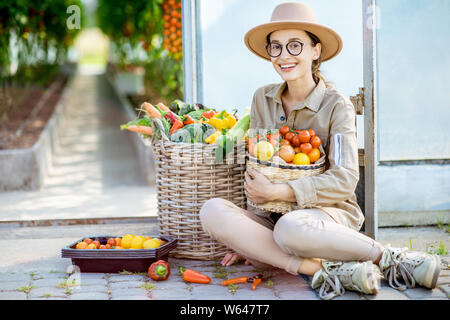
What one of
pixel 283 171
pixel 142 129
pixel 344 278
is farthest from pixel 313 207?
pixel 142 129

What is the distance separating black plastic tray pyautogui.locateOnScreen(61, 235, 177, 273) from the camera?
315 centimetres

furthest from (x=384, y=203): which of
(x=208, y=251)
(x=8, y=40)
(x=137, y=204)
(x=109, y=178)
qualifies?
(x=8, y=40)

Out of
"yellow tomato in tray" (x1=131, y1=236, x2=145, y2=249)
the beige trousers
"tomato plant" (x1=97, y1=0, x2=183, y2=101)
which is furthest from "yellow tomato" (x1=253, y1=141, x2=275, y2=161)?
"tomato plant" (x1=97, y1=0, x2=183, y2=101)

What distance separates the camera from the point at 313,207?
304cm

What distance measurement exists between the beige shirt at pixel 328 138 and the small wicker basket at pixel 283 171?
1.4 inches

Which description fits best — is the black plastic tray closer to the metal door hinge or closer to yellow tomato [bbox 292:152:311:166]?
yellow tomato [bbox 292:152:311:166]

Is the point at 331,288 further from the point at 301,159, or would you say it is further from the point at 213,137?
the point at 213,137

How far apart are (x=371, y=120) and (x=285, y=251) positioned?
125 cm

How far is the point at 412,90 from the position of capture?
13.7 ft

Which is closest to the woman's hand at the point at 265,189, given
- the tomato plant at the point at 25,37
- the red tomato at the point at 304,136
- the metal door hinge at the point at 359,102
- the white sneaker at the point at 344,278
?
the red tomato at the point at 304,136

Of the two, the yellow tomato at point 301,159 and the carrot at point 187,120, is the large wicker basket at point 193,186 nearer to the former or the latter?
the carrot at point 187,120

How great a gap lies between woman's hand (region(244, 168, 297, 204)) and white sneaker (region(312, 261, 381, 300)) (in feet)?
1.26

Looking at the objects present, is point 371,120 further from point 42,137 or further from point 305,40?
point 42,137

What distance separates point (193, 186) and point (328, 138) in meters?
0.83
